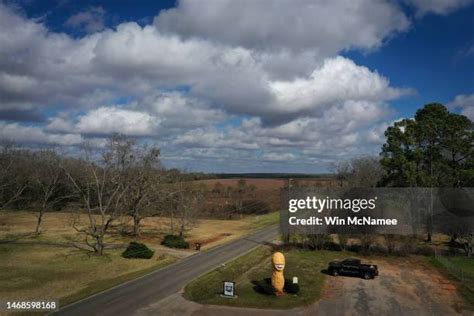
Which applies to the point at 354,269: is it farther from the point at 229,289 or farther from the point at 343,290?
the point at 229,289

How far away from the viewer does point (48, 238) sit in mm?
65000

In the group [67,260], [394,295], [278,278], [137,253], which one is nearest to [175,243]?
[137,253]

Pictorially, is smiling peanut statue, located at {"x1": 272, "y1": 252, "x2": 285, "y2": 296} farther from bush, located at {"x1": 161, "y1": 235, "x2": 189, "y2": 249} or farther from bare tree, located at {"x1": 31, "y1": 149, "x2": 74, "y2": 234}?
bare tree, located at {"x1": 31, "y1": 149, "x2": 74, "y2": 234}

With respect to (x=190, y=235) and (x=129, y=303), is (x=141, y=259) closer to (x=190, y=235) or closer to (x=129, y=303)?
(x=129, y=303)

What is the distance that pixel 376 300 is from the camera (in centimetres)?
3531

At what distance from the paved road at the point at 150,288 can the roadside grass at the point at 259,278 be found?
5.58 ft

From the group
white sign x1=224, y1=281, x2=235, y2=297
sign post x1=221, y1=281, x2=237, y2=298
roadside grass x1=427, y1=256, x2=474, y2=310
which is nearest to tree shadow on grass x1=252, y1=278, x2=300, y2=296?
sign post x1=221, y1=281, x2=237, y2=298

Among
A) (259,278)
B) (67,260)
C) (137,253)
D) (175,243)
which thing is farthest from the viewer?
(175,243)

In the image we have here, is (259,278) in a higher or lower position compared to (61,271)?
higher

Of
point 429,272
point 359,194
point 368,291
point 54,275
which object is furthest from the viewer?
point 359,194

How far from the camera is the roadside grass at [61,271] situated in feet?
119

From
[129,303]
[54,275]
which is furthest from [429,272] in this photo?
[54,275]

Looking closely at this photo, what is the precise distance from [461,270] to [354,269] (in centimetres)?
1048

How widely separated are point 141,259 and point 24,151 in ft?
306
